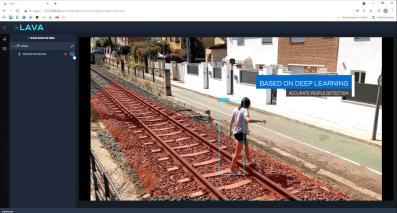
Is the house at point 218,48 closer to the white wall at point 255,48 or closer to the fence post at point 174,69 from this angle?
the white wall at point 255,48

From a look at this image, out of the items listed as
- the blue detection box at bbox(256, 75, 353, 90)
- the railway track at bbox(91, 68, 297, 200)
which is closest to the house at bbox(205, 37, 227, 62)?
the blue detection box at bbox(256, 75, 353, 90)

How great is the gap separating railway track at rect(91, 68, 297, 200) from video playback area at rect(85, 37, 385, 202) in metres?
0.03

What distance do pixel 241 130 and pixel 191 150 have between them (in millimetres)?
3257

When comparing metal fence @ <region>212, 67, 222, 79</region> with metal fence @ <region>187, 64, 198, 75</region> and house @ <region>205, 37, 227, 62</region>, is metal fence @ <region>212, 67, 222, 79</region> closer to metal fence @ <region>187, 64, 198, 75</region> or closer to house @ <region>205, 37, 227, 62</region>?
house @ <region>205, 37, 227, 62</region>

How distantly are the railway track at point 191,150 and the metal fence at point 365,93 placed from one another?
6589 millimetres

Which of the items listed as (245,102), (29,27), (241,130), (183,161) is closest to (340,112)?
(183,161)

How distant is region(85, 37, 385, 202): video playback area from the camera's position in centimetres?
456

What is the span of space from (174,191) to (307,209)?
4.12 meters

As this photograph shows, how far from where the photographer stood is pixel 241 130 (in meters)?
7.04

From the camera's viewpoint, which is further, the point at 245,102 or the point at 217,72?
the point at 217,72

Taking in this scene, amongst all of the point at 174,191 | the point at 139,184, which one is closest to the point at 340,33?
the point at 174,191

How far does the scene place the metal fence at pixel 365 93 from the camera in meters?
13.8

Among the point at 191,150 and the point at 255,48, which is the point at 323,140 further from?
the point at 191,150

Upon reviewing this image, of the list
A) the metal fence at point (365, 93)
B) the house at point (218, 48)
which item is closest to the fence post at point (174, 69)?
the house at point (218, 48)
